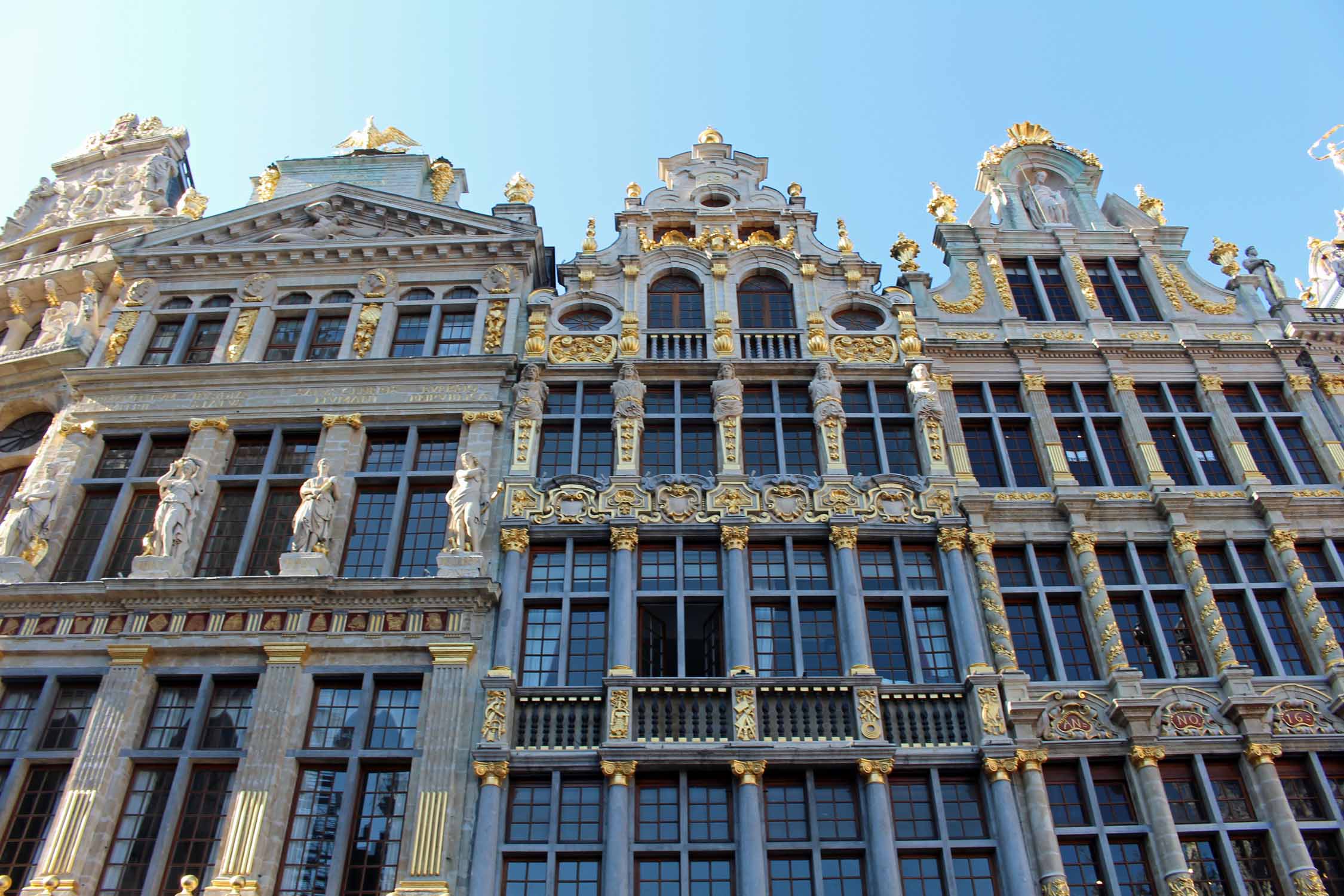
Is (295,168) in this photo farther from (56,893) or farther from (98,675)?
(56,893)

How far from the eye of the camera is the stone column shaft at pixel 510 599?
20328 mm

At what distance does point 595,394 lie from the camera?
2480 centimetres

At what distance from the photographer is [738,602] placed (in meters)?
21.0

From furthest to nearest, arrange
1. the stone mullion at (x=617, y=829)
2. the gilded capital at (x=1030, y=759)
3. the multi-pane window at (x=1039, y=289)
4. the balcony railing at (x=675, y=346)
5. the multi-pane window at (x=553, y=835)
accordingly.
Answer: the multi-pane window at (x=1039, y=289)
the balcony railing at (x=675, y=346)
the gilded capital at (x=1030, y=759)
the multi-pane window at (x=553, y=835)
the stone mullion at (x=617, y=829)

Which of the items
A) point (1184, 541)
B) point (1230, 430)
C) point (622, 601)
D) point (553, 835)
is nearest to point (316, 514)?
point (622, 601)

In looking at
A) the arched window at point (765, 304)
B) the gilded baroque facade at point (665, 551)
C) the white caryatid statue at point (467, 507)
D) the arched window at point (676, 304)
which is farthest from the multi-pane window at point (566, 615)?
the arched window at point (765, 304)

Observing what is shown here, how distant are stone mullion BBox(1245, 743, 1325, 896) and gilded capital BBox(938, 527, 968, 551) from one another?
5.90 meters

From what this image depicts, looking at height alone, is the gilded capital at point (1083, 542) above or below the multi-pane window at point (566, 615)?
above

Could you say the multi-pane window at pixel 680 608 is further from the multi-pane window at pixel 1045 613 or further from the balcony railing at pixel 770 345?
the multi-pane window at pixel 1045 613

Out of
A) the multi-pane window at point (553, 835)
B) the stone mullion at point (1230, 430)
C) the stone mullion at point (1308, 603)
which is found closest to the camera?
the multi-pane window at point (553, 835)

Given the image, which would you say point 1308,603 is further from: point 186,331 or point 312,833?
point 186,331

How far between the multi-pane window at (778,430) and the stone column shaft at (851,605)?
203 cm

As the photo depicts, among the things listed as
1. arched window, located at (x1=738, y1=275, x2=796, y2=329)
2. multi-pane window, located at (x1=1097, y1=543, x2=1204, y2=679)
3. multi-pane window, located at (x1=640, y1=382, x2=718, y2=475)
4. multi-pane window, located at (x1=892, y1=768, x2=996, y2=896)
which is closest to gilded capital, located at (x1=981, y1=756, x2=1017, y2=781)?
multi-pane window, located at (x1=892, y1=768, x2=996, y2=896)

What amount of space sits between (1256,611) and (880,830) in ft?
28.4
